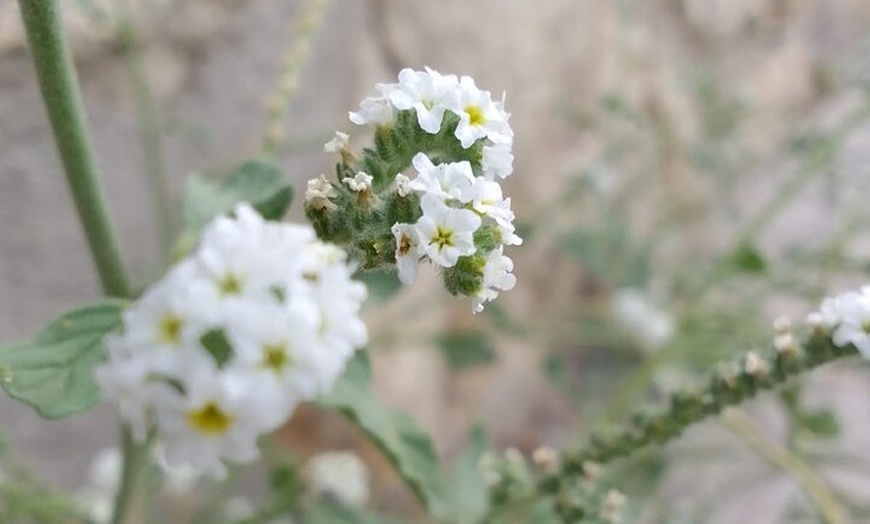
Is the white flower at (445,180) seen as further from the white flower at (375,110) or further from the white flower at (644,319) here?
the white flower at (644,319)

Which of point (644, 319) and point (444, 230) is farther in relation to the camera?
point (644, 319)

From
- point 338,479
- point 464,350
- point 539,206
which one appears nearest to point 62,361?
point 338,479

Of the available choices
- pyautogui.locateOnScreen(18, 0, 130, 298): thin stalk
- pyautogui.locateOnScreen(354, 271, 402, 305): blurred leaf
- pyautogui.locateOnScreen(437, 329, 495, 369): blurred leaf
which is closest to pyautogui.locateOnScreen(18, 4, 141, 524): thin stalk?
pyautogui.locateOnScreen(18, 0, 130, 298): thin stalk

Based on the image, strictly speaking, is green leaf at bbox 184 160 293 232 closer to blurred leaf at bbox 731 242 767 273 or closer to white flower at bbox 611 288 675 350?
blurred leaf at bbox 731 242 767 273

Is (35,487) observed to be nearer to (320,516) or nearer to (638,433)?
(320,516)

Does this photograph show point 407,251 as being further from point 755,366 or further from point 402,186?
point 755,366
